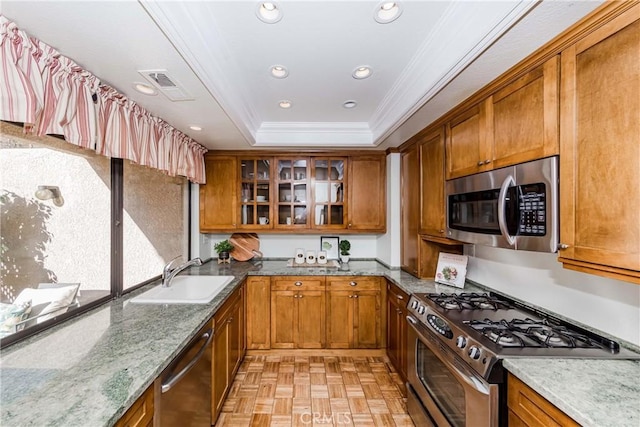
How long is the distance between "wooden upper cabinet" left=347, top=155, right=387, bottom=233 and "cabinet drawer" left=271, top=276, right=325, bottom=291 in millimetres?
760

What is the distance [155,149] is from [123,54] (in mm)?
924

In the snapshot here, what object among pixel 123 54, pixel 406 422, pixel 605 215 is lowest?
pixel 406 422

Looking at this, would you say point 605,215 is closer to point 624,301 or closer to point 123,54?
point 624,301

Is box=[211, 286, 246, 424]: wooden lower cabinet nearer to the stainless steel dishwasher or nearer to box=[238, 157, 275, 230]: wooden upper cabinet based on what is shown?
the stainless steel dishwasher

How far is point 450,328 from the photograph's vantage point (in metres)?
1.57

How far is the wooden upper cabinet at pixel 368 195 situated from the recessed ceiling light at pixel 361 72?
144 centimetres

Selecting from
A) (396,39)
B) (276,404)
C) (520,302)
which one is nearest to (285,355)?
(276,404)

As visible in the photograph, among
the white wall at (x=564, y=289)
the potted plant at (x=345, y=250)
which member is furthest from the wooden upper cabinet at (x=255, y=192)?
the white wall at (x=564, y=289)

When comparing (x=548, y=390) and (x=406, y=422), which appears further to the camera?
(x=406, y=422)

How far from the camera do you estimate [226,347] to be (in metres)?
2.27

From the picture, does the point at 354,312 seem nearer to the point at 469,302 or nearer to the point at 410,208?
the point at 410,208

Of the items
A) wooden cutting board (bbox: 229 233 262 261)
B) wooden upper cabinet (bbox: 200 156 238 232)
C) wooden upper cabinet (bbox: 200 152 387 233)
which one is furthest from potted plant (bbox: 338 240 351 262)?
wooden upper cabinet (bbox: 200 156 238 232)

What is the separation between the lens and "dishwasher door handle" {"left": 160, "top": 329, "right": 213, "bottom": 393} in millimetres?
1276

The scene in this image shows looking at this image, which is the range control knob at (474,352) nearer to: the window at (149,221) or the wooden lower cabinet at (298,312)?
the wooden lower cabinet at (298,312)
